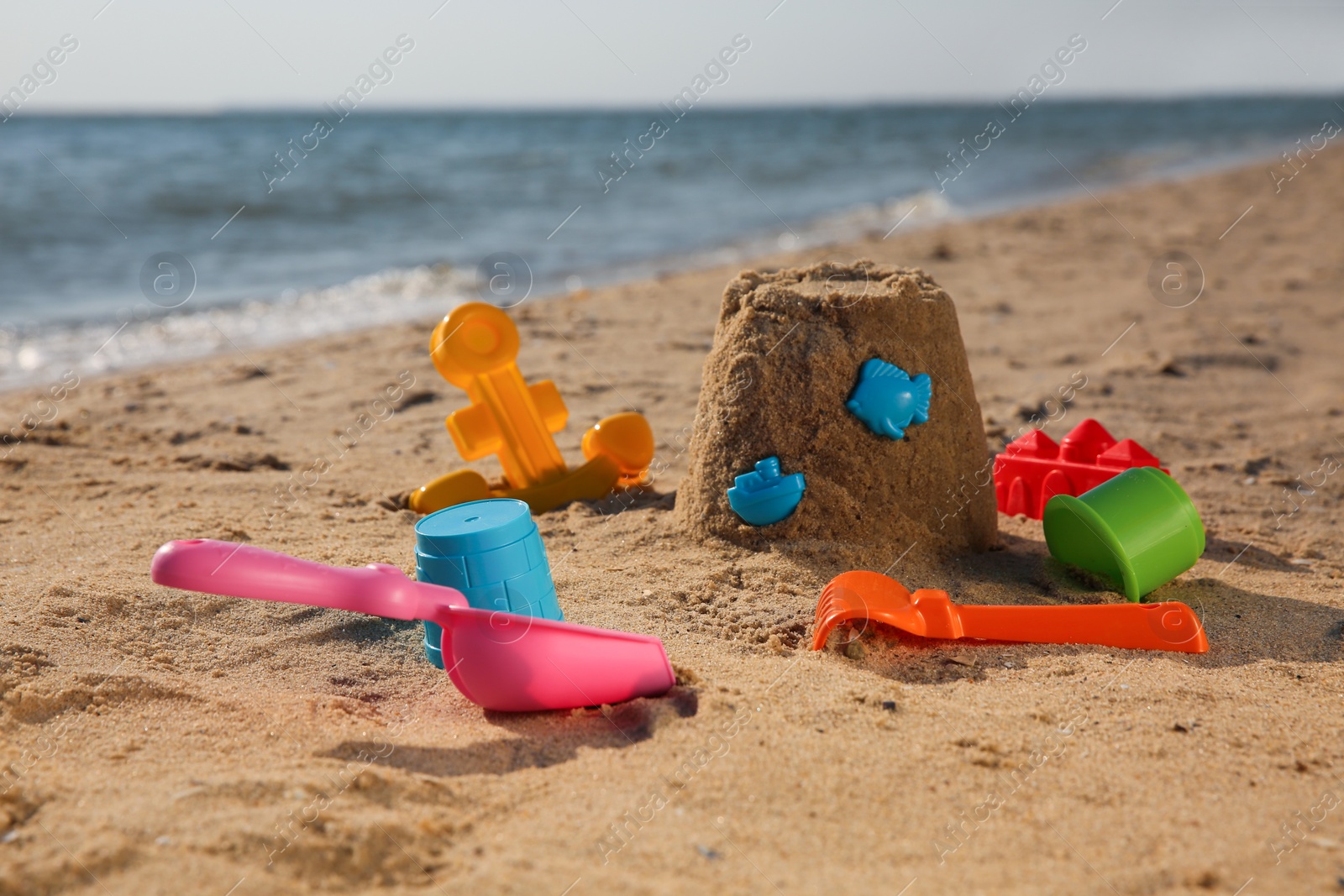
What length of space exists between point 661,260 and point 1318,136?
683 inches

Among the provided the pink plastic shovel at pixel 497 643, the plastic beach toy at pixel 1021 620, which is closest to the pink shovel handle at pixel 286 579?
the pink plastic shovel at pixel 497 643

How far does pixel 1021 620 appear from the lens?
2.15 meters

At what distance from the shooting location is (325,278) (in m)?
8.25

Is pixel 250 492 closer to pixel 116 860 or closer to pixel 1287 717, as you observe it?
pixel 116 860

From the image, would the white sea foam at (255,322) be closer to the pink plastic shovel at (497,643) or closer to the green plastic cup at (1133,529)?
the pink plastic shovel at (497,643)

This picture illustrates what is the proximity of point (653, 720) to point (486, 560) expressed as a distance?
1.61ft

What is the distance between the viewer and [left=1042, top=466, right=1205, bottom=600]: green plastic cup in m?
2.33

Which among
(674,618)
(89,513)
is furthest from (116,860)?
(89,513)

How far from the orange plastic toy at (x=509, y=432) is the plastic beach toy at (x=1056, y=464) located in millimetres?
1140

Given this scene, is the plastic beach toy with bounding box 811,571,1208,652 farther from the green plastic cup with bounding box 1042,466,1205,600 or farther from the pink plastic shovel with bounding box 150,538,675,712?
the pink plastic shovel with bounding box 150,538,675,712

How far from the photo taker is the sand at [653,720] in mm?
1398

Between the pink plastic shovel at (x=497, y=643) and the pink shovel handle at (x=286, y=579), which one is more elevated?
the pink shovel handle at (x=286, y=579)

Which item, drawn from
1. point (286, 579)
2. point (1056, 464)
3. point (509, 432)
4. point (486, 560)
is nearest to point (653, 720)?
point (486, 560)

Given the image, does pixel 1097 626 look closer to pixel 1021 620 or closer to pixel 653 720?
pixel 1021 620
